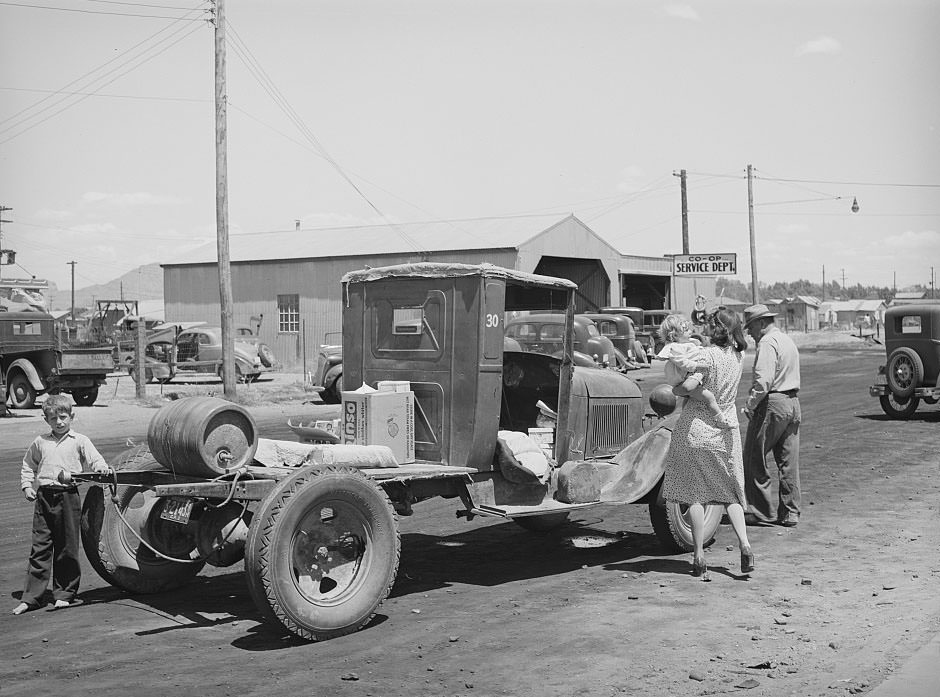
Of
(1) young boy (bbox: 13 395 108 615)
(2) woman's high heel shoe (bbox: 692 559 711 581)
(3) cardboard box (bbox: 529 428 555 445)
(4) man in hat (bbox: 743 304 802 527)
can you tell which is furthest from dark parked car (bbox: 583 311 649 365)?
(1) young boy (bbox: 13 395 108 615)

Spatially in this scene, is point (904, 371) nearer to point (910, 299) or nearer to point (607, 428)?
point (910, 299)

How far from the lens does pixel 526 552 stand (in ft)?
27.0

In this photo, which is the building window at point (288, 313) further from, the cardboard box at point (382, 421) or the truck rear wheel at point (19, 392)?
the cardboard box at point (382, 421)

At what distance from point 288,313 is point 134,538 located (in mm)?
32586

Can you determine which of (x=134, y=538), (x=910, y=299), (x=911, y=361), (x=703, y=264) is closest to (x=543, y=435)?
(x=134, y=538)

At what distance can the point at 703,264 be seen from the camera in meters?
46.2

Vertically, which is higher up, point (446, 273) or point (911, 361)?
point (446, 273)

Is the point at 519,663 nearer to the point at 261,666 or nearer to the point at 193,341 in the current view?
the point at 261,666

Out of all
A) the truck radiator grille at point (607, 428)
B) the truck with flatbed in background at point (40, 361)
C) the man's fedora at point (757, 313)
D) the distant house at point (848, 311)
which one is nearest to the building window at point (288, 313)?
the truck with flatbed in background at point (40, 361)

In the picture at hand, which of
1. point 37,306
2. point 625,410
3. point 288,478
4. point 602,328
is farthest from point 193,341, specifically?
point 288,478

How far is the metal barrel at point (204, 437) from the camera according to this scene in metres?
6.20

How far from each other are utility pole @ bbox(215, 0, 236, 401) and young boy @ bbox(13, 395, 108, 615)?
15.2m

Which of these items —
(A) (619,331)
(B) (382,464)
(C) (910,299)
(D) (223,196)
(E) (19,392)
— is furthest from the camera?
(A) (619,331)

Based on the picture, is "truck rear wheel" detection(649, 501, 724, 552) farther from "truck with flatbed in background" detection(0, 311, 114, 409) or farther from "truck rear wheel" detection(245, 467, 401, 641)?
"truck with flatbed in background" detection(0, 311, 114, 409)
